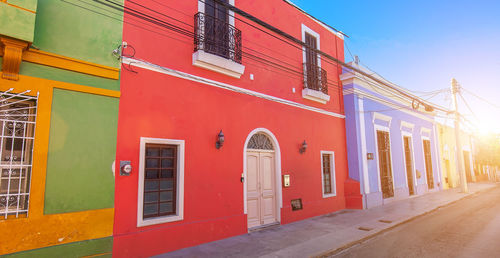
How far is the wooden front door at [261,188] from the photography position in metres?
7.84

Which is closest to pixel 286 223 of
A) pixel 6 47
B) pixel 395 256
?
pixel 395 256

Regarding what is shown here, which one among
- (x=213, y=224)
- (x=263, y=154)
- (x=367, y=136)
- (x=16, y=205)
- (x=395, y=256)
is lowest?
(x=395, y=256)

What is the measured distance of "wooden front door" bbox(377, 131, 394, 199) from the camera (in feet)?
40.8

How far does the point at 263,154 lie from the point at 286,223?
2.24m

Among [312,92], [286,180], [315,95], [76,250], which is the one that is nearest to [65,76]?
[76,250]

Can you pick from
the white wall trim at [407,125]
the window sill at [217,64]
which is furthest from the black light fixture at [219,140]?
the white wall trim at [407,125]

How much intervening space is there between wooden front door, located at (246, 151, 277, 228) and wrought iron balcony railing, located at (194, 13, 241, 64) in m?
2.84

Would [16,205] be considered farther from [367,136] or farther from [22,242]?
[367,136]

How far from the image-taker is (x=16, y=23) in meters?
4.28

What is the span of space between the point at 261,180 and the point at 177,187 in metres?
2.77

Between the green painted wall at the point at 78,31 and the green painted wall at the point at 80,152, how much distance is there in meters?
0.77

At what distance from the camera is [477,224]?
27.1ft

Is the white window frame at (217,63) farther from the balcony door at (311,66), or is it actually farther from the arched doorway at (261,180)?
the balcony door at (311,66)

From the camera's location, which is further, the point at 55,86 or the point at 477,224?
the point at 477,224
